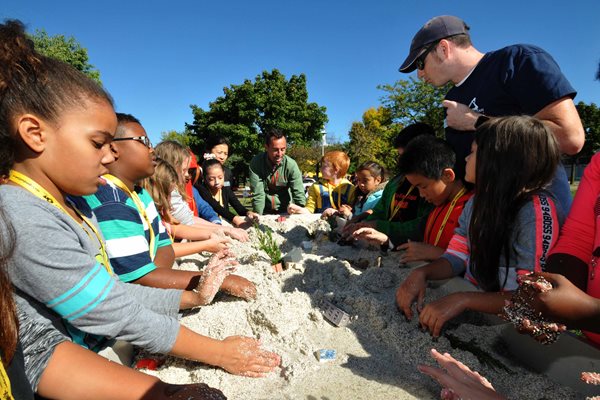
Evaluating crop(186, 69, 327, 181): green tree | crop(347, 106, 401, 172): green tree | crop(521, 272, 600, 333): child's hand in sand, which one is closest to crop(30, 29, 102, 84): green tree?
crop(186, 69, 327, 181): green tree

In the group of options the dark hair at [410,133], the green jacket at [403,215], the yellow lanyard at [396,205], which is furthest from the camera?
the dark hair at [410,133]

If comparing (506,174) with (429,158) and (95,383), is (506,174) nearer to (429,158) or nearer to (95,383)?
(429,158)

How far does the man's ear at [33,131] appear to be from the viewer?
1.17m

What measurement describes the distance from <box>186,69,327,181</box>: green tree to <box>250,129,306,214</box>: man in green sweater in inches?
930

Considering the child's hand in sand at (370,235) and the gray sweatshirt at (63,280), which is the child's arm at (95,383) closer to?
the gray sweatshirt at (63,280)

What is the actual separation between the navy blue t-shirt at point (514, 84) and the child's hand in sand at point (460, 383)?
1254 mm

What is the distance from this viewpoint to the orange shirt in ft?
8.48

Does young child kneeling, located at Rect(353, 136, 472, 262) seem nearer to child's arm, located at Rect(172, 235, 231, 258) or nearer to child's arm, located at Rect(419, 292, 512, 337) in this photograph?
child's arm, located at Rect(419, 292, 512, 337)

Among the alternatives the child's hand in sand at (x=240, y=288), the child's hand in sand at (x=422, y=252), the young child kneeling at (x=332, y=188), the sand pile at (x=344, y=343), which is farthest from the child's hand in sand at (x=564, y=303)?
the young child kneeling at (x=332, y=188)

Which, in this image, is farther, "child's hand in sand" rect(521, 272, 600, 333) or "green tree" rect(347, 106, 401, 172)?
"green tree" rect(347, 106, 401, 172)

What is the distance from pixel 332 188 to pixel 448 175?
11.6 ft

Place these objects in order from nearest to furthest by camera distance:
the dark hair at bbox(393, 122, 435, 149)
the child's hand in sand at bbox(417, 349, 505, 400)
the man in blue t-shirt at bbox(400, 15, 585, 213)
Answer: the child's hand in sand at bbox(417, 349, 505, 400)
the man in blue t-shirt at bbox(400, 15, 585, 213)
the dark hair at bbox(393, 122, 435, 149)

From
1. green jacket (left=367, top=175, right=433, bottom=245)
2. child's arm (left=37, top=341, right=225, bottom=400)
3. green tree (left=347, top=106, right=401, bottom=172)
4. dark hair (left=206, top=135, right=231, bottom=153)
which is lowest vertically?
child's arm (left=37, top=341, right=225, bottom=400)

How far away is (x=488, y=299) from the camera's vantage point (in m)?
1.71
